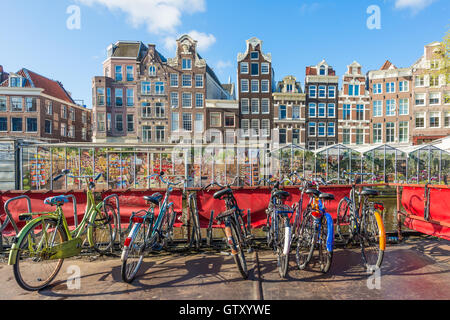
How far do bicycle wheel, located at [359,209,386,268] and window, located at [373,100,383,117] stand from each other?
31554 millimetres

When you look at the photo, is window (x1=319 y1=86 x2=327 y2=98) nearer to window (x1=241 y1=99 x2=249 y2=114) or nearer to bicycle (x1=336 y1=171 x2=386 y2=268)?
window (x1=241 y1=99 x2=249 y2=114)

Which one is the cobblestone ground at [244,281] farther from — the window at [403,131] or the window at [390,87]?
the window at [390,87]

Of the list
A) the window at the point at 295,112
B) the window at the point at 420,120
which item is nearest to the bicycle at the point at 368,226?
the window at the point at 295,112

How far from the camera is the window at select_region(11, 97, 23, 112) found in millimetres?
29812

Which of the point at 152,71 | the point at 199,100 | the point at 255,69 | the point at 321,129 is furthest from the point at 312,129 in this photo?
the point at 152,71

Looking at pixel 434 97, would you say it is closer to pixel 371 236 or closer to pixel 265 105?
pixel 265 105

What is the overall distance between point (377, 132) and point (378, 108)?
2.83 meters

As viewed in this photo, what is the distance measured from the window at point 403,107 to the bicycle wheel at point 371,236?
3210cm

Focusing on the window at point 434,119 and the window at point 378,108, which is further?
the window at point 378,108

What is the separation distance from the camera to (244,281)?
131 inches

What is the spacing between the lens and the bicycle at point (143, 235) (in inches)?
127

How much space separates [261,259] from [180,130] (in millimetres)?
26536

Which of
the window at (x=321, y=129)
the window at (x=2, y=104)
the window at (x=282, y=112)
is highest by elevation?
the window at (x=2, y=104)
